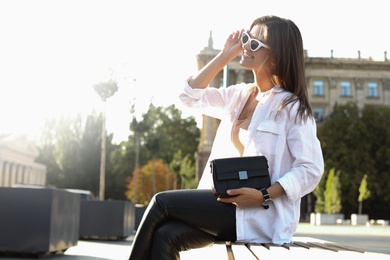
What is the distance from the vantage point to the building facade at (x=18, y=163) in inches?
3649

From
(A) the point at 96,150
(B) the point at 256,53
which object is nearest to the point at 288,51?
(B) the point at 256,53

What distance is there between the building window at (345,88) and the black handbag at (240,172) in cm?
7279

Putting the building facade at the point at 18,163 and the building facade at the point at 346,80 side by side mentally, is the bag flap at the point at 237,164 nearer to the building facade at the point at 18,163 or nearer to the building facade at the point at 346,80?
the building facade at the point at 346,80

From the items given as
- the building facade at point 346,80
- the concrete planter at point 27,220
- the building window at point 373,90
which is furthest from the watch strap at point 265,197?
the building window at point 373,90

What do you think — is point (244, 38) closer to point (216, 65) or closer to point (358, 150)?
point (216, 65)

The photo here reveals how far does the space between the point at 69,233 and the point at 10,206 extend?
2037mm

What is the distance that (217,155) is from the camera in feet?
12.9

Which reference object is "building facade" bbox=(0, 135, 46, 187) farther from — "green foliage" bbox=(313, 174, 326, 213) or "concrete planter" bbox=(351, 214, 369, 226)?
"concrete planter" bbox=(351, 214, 369, 226)

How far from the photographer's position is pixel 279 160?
145 inches

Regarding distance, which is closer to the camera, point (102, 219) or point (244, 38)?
point (244, 38)

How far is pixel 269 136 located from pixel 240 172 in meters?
0.29

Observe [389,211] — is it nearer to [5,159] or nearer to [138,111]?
[138,111]

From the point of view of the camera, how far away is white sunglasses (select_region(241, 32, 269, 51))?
3.85 m

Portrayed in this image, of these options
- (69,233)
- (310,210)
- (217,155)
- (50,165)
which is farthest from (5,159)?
(217,155)
